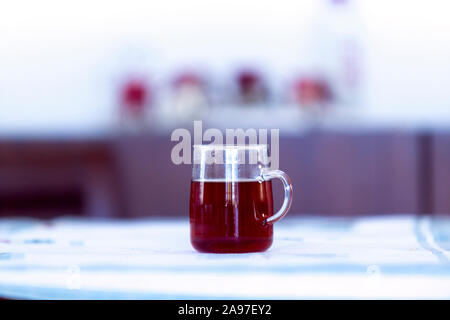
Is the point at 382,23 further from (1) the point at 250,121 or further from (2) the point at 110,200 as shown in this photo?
(2) the point at 110,200

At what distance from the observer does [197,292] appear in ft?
2.26

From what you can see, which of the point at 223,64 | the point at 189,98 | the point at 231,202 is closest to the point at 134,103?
the point at 189,98

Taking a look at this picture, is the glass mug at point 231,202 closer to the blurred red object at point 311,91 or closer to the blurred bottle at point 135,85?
the blurred bottle at point 135,85

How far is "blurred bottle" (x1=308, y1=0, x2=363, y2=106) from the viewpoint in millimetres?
3479

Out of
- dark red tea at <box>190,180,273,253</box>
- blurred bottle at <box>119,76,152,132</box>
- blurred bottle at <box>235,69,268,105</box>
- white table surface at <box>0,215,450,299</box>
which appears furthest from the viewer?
blurred bottle at <box>235,69,268,105</box>

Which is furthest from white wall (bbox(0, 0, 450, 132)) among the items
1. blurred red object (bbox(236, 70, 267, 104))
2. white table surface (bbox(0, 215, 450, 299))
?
white table surface (bbox(0, 215, 450, 299))

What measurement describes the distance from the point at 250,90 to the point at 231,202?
2.60 meters

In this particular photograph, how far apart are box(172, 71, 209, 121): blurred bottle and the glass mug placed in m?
2.43

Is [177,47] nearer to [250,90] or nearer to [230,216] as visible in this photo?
[250,90]

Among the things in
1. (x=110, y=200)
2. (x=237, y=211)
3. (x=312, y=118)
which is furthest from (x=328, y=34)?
(x=237, y=211)

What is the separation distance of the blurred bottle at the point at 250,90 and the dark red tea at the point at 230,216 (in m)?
2.56

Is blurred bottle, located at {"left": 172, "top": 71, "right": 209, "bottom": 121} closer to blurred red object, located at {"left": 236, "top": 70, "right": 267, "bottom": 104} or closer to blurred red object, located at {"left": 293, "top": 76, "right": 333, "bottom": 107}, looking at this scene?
blurred red object, located at {"left": 236, "top": 70, "right": 267, "bottom": 104}

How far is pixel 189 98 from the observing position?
3.33 m

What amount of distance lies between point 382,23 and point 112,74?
4.65 feet
